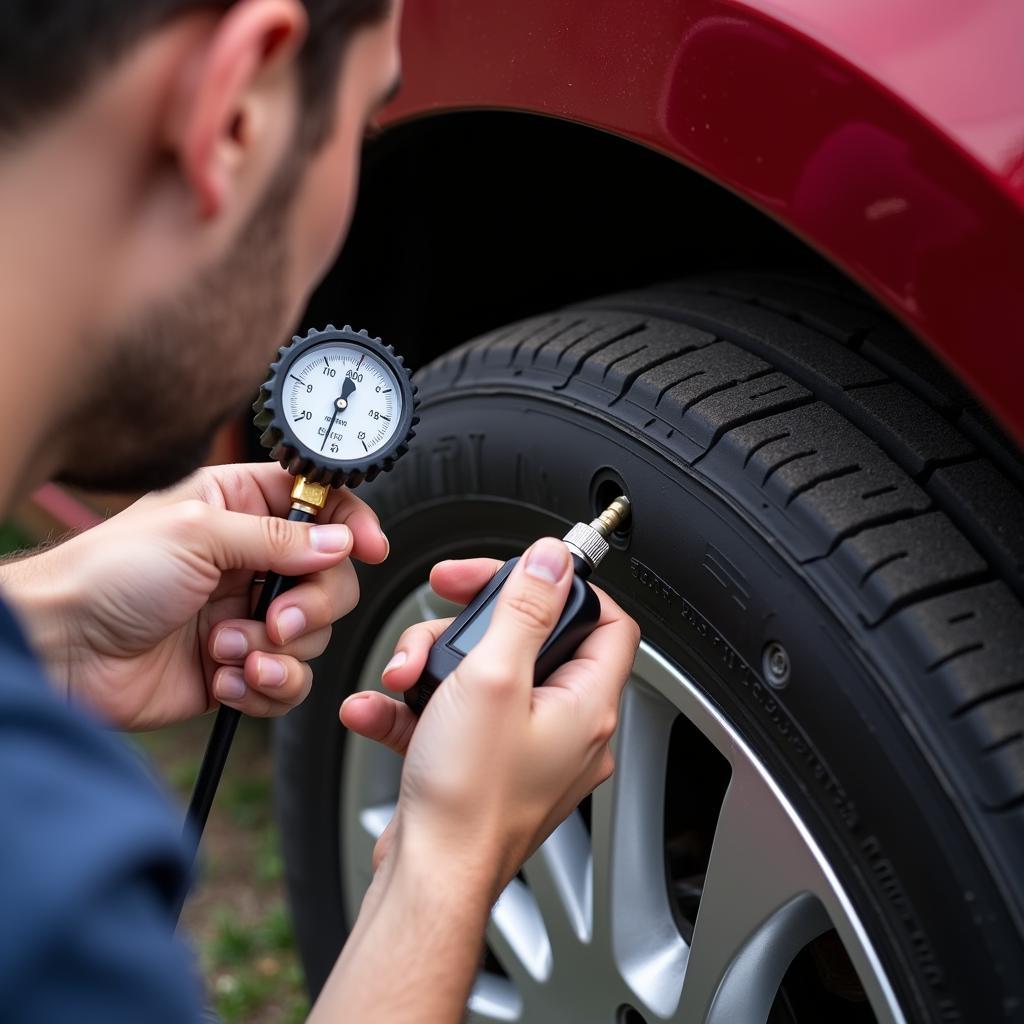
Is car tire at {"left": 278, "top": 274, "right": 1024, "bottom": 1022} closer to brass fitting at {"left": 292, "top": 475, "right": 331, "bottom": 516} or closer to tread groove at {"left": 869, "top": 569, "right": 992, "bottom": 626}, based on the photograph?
tread groove at {"left": 869, "top": 569, "right": 992, "bottom": 626}

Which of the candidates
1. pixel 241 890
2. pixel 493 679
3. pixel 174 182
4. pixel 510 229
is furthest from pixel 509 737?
pixel 241 890

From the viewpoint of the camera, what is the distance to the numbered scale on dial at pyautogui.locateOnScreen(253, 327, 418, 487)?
1280 millimetres

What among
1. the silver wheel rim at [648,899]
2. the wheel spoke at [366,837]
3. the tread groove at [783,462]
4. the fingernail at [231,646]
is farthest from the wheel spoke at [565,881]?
the tread groove at [783,462]

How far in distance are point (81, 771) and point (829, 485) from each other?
0.65 m

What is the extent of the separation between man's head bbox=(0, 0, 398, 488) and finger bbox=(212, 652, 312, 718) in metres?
0.29

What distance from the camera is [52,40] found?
34.4 inches

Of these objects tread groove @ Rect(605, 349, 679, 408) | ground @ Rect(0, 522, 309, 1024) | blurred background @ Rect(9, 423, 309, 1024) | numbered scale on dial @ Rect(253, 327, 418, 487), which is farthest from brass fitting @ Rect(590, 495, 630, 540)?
ground @ Rect(0, 522, 309, 1024)

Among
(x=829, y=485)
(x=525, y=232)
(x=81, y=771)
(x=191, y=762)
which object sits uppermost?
(x=525, y=232)

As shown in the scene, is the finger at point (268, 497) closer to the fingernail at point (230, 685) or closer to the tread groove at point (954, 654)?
the fingernail at point (230, 685)

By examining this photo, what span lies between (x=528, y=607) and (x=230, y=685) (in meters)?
0.40

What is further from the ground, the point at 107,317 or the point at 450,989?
the point at 107,317

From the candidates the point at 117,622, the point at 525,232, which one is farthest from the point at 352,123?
the point at 525,232

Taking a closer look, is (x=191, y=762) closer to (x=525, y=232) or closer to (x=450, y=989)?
(x=525, y=232)

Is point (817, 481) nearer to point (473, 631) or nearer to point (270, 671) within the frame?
point (473, 631)
